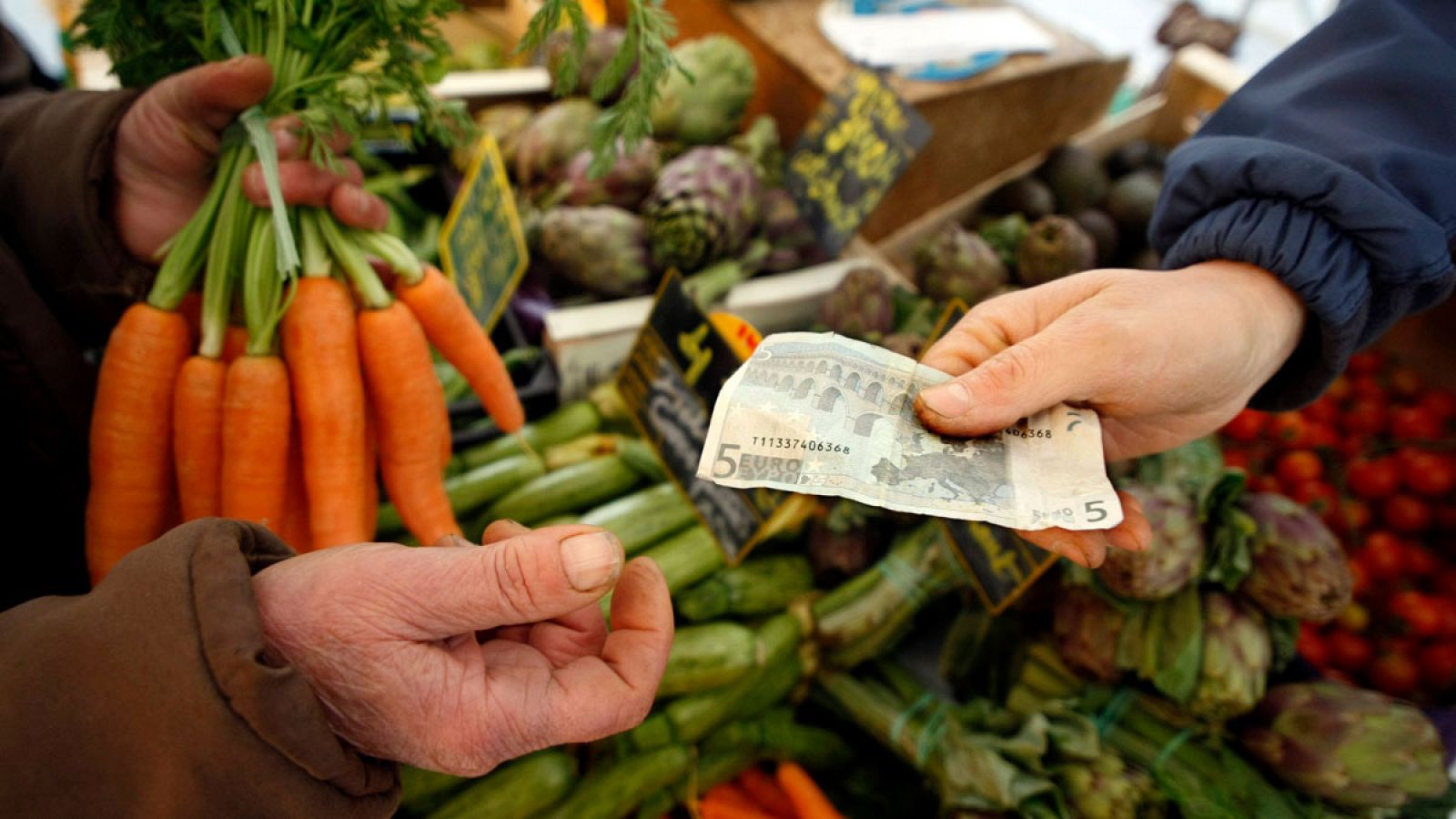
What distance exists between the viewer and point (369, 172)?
250 centimetres

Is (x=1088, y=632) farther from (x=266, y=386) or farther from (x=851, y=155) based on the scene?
(x=266, y=386)

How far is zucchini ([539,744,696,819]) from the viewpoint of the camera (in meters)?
1.56

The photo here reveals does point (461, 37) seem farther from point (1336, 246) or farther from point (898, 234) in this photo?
point (1336, 246)

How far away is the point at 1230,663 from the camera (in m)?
1.57

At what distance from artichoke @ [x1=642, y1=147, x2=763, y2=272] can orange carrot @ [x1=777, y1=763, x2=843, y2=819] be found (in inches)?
49.5

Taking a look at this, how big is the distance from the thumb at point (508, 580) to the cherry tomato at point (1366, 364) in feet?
8.84

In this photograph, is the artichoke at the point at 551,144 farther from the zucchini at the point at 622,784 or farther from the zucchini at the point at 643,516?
the zucchini at the point at 622,784

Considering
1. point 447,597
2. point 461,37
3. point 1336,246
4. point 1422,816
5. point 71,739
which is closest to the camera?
point 71,739

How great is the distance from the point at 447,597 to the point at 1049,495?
72 cm

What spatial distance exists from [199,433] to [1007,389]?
51.9 inches

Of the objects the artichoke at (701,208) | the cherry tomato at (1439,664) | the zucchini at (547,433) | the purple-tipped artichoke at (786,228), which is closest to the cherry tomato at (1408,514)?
the cherry tomato at (1439,664)

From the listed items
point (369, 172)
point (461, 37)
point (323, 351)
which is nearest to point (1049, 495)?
point (323, 351)

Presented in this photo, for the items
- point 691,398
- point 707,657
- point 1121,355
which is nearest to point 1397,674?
point 1121,355

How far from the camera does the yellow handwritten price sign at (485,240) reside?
73.3 inches
